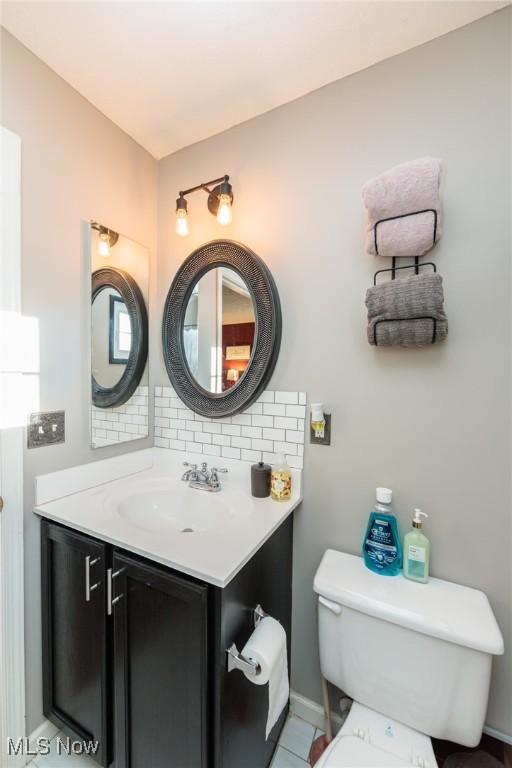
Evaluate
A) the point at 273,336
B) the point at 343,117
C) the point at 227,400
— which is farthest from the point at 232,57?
the point at 227,400

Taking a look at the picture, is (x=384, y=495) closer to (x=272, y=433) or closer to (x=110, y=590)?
(x=272, y=433)

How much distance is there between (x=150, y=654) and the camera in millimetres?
907

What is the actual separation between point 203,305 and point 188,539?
99cm

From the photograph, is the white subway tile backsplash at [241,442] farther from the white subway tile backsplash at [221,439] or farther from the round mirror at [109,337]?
the round mirror at [109,337]

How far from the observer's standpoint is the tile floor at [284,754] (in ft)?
3.68

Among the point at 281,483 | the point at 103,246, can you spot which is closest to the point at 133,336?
the point at 103,246

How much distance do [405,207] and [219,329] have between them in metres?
0.83

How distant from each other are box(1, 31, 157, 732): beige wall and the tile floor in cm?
11

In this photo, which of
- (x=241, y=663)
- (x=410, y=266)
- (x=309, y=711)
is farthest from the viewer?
(x=309, y=711)

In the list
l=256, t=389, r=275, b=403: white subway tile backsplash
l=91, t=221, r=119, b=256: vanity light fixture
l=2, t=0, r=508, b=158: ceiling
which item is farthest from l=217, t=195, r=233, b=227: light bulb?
l=256, t=389, r=275, b=403: white subway tile backsplash

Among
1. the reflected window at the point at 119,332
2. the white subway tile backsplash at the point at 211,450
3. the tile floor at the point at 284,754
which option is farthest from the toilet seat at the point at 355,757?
the reflected window at the point at 119,332

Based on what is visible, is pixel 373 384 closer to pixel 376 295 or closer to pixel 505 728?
pixel 376 295

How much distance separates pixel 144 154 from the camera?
156cm

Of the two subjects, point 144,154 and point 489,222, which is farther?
point 144,154
